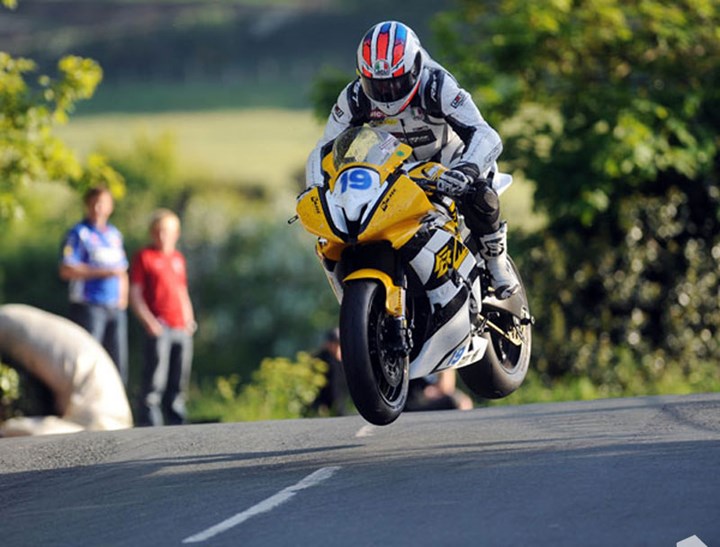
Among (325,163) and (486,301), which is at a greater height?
(325,163)

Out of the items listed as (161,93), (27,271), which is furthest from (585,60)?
(161,93)

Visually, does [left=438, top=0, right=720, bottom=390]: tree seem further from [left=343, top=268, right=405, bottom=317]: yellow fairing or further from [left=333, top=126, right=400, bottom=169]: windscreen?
[left=343, top=268, right=405, bottom=317]: yellow fairing

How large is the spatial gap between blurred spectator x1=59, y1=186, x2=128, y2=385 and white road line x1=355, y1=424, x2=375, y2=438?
13.2 feet

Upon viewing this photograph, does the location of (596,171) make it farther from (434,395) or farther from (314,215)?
(314,215)

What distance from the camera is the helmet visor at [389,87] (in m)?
8.02

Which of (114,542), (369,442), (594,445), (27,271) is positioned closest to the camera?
(114,542)

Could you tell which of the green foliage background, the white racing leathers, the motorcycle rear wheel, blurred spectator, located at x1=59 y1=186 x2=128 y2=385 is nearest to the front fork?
the white racing leathers

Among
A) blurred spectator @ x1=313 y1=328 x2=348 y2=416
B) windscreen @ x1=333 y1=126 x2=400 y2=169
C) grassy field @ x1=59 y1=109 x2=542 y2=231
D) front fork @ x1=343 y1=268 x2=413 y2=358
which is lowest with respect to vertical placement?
blurred spectator @ x1=313 y1=328 x2=348 y2=416

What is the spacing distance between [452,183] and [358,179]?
0.51m

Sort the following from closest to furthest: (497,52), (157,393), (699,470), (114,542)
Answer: (114,542) → (699,470) → (157,393) → (497,52)

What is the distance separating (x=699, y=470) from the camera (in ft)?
23.1

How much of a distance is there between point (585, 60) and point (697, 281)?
107 inches

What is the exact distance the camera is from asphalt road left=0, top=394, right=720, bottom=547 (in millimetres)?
6102

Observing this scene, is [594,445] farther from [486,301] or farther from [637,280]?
[637,280]
